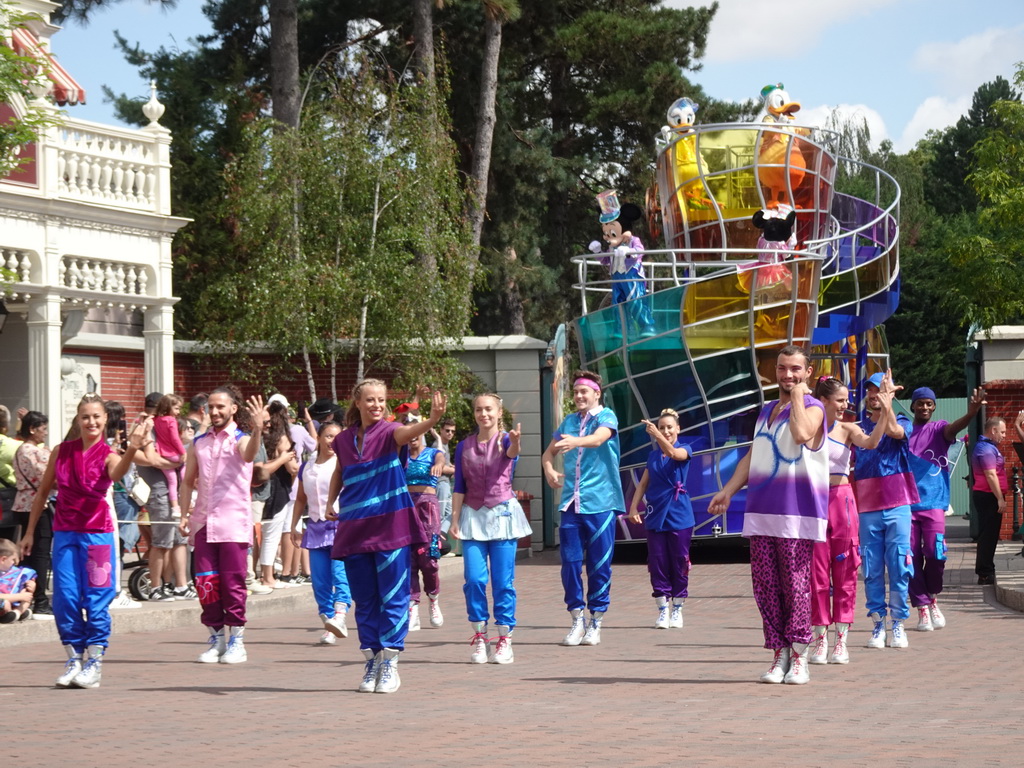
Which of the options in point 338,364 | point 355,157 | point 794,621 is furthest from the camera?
point 338,364

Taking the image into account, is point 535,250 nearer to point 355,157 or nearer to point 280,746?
point 355,157

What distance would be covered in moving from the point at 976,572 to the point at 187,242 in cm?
2003

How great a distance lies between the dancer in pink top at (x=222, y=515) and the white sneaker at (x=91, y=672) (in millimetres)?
1023

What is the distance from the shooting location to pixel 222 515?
1037 cm

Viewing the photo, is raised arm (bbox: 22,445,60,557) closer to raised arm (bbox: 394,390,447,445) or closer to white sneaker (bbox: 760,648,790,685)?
raised arm (bbox: 394,390,447,445)

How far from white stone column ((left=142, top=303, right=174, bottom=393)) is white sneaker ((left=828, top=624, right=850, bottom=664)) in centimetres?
1193

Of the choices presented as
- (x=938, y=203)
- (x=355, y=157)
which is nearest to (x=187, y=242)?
(x=355, y=157)

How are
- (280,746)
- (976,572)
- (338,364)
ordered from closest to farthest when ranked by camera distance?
(280,746)
(976,572)
(338,364)

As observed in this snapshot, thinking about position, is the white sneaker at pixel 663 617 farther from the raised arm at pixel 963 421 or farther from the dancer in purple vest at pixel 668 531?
the raised arm at pixel 963 421

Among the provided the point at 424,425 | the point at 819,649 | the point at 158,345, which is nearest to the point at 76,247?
the point at 158,345

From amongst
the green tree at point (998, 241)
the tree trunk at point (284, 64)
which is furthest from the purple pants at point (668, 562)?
the tree trunk at point (284, 64)

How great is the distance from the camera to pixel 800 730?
7422 mm

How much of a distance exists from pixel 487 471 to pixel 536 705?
8.39ft

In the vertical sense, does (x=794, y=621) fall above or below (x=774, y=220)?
below
